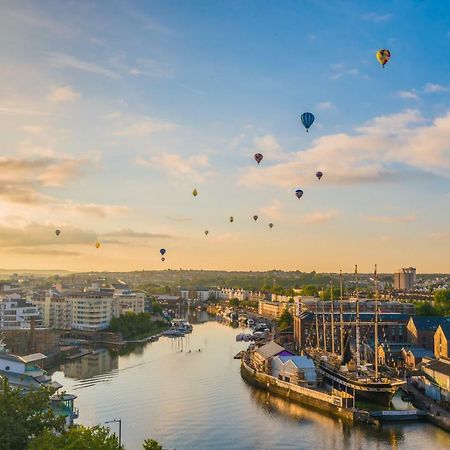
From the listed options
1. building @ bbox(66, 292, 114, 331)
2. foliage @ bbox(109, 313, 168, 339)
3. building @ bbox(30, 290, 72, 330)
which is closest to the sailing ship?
foliage @ bbox(109, 313, 168, 339)

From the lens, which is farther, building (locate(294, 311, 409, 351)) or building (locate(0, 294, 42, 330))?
building (locate(0, 294, 42, 330))

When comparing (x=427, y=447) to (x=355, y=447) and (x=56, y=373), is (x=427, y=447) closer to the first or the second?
(x=355, y=447)

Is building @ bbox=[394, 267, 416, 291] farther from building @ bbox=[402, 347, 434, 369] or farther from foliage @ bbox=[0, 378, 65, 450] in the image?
foliage @ bbox=[0, 378, 65, 450]

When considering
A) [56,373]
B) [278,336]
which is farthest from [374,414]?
[278,336]

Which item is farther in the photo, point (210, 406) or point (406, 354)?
point (406, 354)

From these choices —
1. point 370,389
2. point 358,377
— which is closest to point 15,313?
point 358,377

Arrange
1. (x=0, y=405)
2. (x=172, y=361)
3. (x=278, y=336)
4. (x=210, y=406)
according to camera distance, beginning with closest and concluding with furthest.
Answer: (x=0, y=405), (x=210, y=406), (x=172, y=361), (x=278, y=336)
